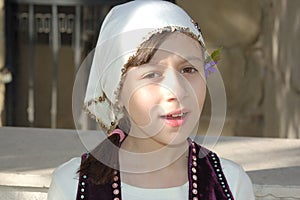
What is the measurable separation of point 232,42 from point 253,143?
1903 millimetres

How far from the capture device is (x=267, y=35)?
A: 3801mm

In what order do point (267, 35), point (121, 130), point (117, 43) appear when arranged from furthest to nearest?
point (267, 35)
point (121, 130)
point (117, 43)

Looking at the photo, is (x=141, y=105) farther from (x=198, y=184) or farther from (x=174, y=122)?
(x=198, y=184)

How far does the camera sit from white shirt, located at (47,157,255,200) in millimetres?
1387

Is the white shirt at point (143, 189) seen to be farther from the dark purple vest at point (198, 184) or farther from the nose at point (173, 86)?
the nose at point (173, 86)

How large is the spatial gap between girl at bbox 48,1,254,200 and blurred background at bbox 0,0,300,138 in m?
1.86

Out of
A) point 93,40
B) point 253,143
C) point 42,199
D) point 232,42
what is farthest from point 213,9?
point 42,199

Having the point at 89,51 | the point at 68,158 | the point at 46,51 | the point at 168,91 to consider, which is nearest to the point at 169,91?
the point at 168,91

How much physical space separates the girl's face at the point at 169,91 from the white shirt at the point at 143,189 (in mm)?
118

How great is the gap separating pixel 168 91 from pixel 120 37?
135 millimetres

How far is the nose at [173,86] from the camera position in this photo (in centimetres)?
126

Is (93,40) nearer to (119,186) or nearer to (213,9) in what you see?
(213,9)

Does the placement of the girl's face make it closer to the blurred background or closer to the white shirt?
the white shirt

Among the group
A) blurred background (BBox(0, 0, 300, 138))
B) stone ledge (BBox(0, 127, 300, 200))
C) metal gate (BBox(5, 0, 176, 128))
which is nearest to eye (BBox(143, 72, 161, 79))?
stone ledge (BBox(0, 127, 300, 200))
